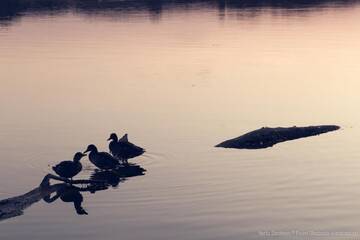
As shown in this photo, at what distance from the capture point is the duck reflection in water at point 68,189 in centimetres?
1864

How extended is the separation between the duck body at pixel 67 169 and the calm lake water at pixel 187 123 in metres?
0.54

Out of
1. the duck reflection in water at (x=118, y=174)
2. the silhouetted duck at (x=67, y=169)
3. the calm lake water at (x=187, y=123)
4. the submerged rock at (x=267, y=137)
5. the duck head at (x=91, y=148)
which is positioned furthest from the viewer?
the submerged rock at (x=267, y=137)

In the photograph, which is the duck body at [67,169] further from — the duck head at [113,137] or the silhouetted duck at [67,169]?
the duck head at [113,137]

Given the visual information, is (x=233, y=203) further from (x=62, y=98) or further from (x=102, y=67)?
(x=102, y=67)

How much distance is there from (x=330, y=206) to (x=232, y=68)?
75.9 feet

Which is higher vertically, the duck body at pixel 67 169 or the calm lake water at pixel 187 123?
the duck body at pixel 67 169

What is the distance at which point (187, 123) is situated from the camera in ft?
91.8

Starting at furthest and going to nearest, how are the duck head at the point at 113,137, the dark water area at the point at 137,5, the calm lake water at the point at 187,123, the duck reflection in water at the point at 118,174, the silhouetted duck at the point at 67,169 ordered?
the dark water area at the point at 137,5, the duck head at the point at 113,137, the duck reflection in water at the point at 118,174, the silhouetted duck at the point at 67,169, the calm lake water at the point at 187,123

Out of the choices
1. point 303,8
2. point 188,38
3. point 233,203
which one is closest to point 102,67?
point 188,38

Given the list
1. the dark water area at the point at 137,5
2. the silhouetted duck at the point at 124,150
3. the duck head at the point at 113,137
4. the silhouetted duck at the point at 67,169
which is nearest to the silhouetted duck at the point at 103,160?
the silhouetted duck at the point at 124,150

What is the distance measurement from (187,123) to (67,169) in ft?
24.5

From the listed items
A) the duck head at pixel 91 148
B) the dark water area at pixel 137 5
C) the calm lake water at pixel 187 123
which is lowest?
the dark water area at pixel 137 5

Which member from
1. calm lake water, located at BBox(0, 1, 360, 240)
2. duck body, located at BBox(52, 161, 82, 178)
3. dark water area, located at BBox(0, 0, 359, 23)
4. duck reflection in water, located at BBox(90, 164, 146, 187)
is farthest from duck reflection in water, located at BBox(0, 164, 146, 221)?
dark water area, located at BBox(0, 0, 359, 23)

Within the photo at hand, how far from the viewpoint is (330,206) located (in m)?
18.8
